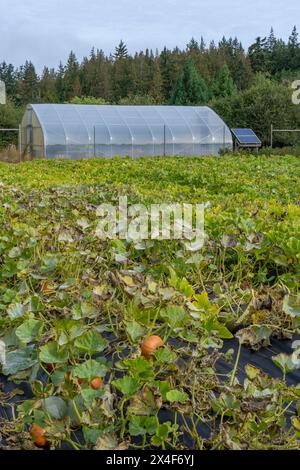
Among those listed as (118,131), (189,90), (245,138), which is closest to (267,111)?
(245,138)

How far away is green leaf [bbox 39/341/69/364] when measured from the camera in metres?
1.84

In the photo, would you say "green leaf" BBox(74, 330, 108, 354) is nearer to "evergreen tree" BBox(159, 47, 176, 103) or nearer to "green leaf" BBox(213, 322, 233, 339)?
"green leaf" BBox(213, 322, 233, 339)

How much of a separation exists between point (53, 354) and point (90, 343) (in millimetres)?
118

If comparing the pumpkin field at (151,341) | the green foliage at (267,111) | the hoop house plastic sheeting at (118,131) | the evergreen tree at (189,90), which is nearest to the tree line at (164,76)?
the evergreen tree at (189,90)

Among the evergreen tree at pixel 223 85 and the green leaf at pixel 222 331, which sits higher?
the evergreen tree at pixel 223 85

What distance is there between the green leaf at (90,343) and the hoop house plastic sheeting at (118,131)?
709 inches

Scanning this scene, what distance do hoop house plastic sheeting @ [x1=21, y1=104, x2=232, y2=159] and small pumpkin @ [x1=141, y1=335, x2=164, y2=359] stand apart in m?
18.0

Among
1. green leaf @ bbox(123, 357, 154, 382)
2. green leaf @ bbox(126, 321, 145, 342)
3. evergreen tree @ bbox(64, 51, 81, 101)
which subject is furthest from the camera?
evergreen tree @ bbox(64, 51, 81, 101)

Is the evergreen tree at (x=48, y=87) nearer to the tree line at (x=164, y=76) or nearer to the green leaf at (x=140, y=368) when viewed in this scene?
the tree line at (x=164, y=76)

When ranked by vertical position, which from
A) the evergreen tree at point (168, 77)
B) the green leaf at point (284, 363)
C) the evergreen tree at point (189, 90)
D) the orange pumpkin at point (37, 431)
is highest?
the evergreen tree at point (168, 77)

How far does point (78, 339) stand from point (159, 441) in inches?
18.0

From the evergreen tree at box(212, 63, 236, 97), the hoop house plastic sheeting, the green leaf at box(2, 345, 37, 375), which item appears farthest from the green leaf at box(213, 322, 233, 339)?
the evergreen tree at box(212, 63, 236, 97)

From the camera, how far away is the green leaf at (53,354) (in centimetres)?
184

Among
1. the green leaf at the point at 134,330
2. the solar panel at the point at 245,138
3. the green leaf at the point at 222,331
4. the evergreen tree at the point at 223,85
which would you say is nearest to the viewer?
the green leaf at the point at 134,330
